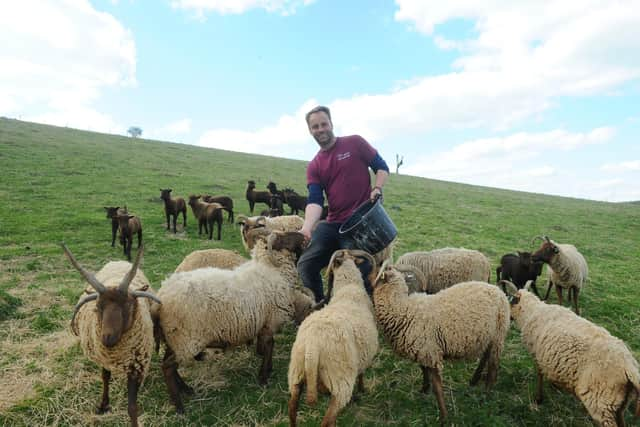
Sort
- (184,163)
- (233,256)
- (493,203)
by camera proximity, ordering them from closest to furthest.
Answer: (233,256) → (493,203) → (184,163)

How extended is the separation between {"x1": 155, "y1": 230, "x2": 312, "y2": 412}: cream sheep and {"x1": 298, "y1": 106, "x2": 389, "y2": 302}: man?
0.36 metres

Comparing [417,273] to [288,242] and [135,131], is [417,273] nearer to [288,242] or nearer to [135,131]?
[288,242]

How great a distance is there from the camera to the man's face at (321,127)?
4746 mm

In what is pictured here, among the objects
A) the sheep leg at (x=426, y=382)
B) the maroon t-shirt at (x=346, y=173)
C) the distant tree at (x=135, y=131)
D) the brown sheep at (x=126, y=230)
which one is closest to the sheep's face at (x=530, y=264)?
the sheep leg at (x=426, y=382)

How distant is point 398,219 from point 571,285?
10.7 m

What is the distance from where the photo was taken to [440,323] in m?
4.36

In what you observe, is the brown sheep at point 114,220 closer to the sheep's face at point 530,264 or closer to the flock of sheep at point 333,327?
the flock of sheep at point 333,327

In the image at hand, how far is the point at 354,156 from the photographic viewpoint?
4887mm

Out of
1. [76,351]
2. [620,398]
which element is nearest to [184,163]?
[76,351]

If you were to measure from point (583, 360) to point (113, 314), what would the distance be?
15.4ft

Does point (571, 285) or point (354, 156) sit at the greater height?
point (354, 156)

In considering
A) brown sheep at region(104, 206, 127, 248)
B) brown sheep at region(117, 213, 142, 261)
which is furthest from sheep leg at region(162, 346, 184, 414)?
brown sheep at region(104, 206, 127, 248)

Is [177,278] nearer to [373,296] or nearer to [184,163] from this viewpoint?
[373,296]

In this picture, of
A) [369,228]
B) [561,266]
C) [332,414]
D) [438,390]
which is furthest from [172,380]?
[561,266]
